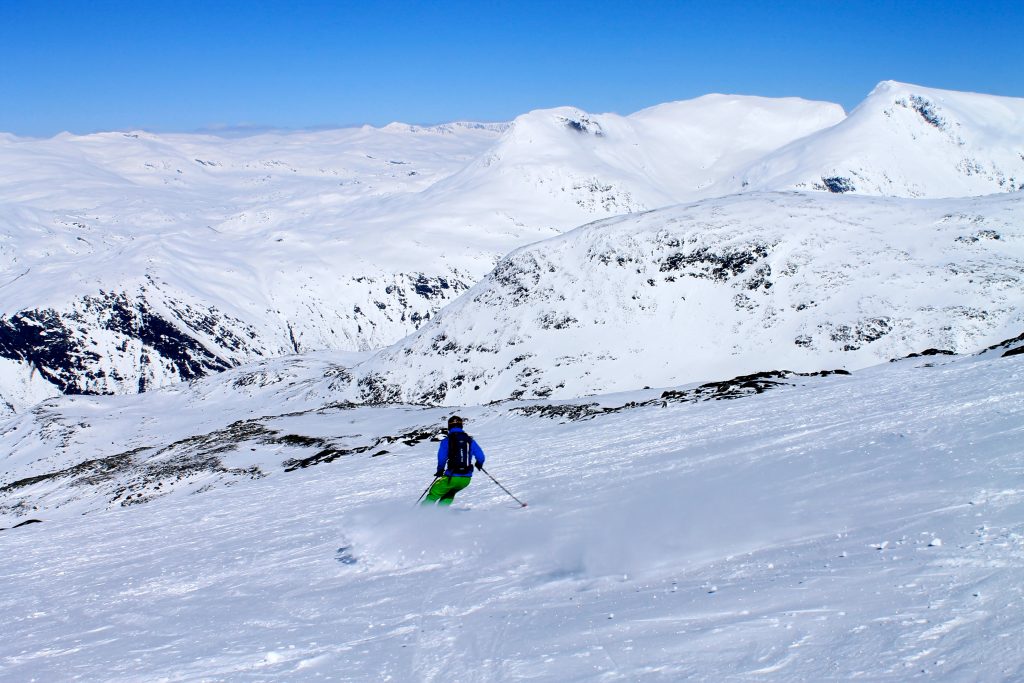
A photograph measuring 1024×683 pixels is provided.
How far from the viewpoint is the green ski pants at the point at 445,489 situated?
1727 cm

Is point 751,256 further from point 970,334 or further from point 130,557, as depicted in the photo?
point 130,557

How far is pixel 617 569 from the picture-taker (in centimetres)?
1160

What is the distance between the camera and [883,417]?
20.8 meters

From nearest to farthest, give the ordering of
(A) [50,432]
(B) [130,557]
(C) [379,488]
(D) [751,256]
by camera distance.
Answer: (B) [130,557] → (C) [379,488] → (D) [751,256] → (A) [50,432]

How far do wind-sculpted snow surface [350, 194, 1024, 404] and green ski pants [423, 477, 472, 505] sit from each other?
161 ft

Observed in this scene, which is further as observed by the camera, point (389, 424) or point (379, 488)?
point (389, 424)

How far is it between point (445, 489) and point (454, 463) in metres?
0.72

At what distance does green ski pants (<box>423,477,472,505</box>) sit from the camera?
17.3 m

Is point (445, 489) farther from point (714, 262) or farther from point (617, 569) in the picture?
point (714, 262)

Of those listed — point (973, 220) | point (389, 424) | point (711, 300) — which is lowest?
point (389, 424)

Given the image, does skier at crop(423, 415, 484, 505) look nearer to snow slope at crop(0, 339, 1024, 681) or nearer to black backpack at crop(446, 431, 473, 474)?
black backpack at crop(446, 431, 473, 474)

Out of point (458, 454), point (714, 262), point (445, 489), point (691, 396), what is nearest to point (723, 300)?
point (714, 262)

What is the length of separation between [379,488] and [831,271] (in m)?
60.8

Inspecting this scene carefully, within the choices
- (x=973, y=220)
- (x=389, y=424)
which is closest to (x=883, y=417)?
(x=389, y=424)
